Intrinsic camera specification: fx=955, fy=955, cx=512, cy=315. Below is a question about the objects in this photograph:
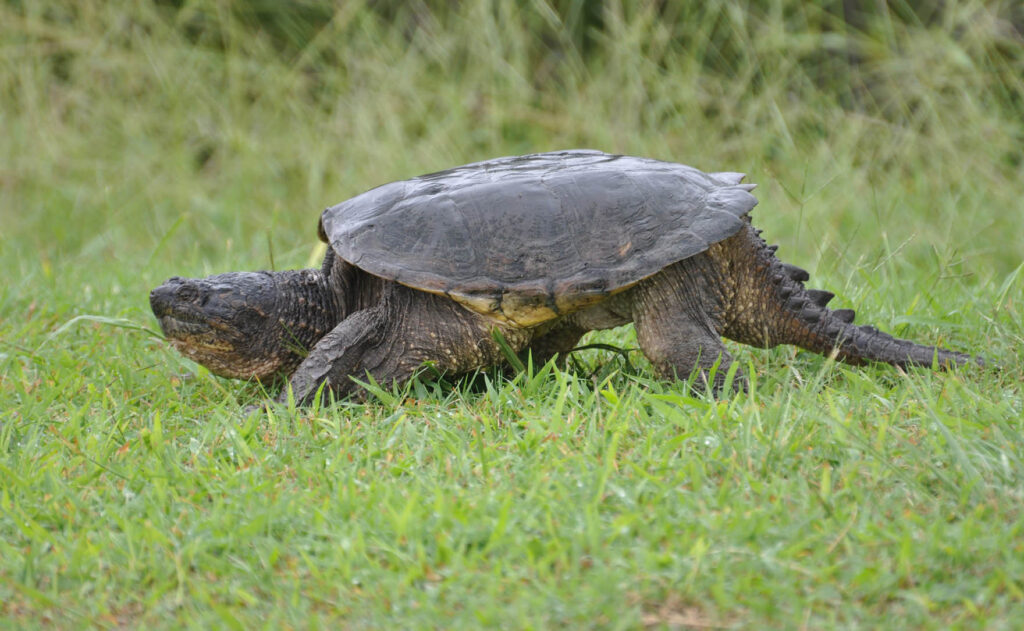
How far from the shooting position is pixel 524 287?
266 centimetres

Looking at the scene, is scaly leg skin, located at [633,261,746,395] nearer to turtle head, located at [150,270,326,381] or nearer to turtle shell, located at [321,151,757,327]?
turtle shell, located at [321,151,757,327]

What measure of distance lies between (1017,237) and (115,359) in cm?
414

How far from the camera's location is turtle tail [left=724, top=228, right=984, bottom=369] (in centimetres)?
281

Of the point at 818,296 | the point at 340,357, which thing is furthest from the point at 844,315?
the point at 340,357

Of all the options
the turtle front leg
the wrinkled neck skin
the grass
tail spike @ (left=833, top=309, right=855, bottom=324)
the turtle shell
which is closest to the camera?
the grass

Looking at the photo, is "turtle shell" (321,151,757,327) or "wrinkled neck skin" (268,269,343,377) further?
"wrinkled neck skin" (268,269,343,377)

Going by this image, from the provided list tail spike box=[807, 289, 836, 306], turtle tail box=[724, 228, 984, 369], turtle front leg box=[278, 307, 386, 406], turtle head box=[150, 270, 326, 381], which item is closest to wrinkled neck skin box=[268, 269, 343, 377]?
turtle head box=[150, 270, 326, 381]

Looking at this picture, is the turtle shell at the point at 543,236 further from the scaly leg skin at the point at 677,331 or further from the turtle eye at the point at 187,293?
the turtle eye at the point at 187,293

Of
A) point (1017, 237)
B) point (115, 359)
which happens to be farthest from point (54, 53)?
point (1017, 237)

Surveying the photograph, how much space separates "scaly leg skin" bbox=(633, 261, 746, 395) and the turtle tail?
0.22 m

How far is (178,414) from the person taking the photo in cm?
283

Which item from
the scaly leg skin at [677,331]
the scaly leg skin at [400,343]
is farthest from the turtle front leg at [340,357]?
the scaly leg skin at [677,331]

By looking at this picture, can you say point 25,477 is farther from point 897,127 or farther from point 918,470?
point 897,127

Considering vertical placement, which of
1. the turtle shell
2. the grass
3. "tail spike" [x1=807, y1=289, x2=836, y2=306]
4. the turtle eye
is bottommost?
the grass
